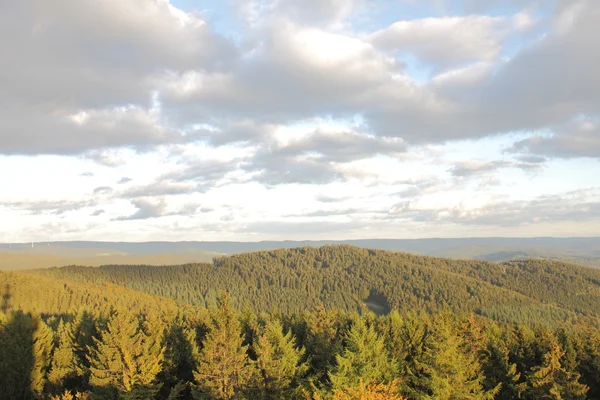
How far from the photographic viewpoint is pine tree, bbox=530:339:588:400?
3638cm

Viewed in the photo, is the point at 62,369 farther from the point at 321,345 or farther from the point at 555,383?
the point at 555,383

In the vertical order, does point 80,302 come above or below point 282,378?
below

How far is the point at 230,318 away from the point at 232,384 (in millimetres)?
5031

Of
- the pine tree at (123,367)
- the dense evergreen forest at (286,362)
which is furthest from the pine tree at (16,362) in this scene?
the pine tree at (123,367)

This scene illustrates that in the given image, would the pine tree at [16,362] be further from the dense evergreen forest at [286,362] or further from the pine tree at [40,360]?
the pine tree at [40,360]

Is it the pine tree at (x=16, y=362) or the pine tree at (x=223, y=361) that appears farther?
the pine tree at (x=16, y=362)

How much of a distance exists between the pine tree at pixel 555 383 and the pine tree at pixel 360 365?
13331mm

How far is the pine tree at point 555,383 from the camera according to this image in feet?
119

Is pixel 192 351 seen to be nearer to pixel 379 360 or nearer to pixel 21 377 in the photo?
pixel 21 377

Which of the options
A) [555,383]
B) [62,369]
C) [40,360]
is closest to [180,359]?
[62,369]

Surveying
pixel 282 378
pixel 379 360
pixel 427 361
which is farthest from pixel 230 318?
pixel 427 361

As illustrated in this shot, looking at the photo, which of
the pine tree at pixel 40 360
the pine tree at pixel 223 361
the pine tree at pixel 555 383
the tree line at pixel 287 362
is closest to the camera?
the pine tree at pixel 223 361

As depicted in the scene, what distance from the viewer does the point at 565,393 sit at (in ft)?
121

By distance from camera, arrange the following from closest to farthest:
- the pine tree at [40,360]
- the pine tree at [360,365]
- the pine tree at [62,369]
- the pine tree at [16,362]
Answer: the pine tree at [360,365] → the pine tree at [16,362] → the pine tree at [62,369] → the pine tree at [40,360]
